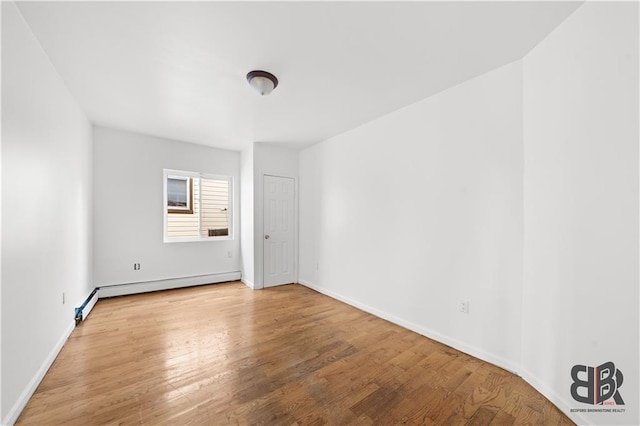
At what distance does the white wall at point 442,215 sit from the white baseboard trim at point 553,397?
0.46ft

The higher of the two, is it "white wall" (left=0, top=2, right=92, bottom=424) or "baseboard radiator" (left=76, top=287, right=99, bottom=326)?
"white wall" (left=0, top=2, right=92, bottom=424)

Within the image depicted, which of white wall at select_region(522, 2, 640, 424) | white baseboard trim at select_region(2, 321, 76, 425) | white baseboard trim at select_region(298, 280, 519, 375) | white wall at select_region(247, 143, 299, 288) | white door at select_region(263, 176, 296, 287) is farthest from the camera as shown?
white door at select_region(263, 176, 296, 287)

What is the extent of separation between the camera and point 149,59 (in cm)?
206

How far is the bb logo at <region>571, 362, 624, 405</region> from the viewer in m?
1.34

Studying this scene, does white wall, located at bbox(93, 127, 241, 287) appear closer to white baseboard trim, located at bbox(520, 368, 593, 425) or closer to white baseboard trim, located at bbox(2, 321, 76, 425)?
white baseboard trim, located at bbox(2, 321, 76, 425)

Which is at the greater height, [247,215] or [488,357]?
Answer: [247,215]

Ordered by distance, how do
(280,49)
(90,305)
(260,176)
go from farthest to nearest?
(260,176) → (90,305) → (280,49)

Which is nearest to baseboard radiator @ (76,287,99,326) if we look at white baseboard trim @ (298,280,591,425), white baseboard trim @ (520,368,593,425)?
white baseboard trim @ (298,280,591,425)

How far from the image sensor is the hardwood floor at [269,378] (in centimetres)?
158

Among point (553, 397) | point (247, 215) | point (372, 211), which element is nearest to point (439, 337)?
point (553, 397)

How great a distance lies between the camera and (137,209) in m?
3.99

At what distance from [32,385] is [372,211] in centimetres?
334

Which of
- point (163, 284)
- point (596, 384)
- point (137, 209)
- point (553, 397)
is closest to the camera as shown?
point (596, 384)

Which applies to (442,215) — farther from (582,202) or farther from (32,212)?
(32,212)
